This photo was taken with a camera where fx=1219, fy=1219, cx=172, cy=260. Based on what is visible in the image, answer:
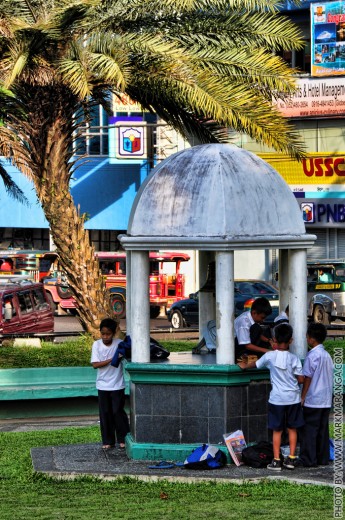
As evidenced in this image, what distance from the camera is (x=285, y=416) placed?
11672 millimetres

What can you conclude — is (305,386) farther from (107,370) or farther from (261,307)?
(107,370)

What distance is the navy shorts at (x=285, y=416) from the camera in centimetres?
1159

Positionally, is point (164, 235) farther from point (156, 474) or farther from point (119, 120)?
point (119, 120)

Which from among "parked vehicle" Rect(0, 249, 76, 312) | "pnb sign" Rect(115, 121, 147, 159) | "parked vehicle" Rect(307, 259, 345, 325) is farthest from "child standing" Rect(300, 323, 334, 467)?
"pnb sign" Rect(115, 121, 147, 159)

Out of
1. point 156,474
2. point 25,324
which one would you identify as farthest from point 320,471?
point 25,324

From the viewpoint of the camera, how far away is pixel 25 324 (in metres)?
28.4

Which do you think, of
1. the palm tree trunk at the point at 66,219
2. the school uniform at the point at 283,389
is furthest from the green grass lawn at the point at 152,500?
the palm tree trunk at the point at 66,219

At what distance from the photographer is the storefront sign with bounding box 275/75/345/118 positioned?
3962cm

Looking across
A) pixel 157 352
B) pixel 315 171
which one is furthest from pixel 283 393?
pixel 315 171

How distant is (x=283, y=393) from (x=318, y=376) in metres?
0.43

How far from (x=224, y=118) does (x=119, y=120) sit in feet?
84.8

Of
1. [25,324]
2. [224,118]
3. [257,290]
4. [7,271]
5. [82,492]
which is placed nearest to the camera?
[82,492]

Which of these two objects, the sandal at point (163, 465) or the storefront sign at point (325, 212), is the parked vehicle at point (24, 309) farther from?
the sandal at point (163, 465)

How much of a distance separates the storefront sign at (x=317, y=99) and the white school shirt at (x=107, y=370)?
27.8 meters
